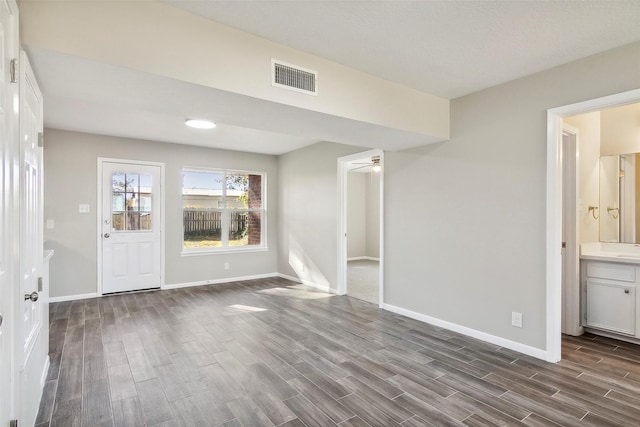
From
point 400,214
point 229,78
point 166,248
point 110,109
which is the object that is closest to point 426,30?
point 229,78

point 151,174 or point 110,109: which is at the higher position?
point 110,109

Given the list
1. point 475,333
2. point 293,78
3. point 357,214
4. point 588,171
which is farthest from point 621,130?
point 357,214

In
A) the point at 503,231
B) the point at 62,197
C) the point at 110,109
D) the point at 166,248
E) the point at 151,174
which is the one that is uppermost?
the point at 110,109

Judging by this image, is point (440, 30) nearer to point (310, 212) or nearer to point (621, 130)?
point (621, 130)

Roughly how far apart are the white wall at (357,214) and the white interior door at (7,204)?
8359mm

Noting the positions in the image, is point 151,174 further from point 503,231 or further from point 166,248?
point 503,231

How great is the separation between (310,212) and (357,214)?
409 centimetres

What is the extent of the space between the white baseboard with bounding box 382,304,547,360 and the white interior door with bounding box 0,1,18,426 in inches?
139

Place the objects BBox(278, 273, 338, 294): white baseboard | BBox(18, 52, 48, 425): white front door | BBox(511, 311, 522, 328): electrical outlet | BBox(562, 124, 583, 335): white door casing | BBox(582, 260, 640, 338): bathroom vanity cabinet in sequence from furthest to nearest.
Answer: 1. BBox(278, 273, 338, 294): white baseboard
2. BBox(562, 124, 583, 335): white door casing
3. BBox(582, 260, 640, 338): bathroom vanity cabinet
4. BBox(511, 311, 522, 328): electrical outlet
5. BBox(18, 52, 48, 425): white front door

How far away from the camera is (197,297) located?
5.04m

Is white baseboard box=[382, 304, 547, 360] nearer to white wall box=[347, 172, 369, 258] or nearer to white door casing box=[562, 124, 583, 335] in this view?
white door casing box=[562, 124, 583, 335]

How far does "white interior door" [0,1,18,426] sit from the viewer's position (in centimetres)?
133

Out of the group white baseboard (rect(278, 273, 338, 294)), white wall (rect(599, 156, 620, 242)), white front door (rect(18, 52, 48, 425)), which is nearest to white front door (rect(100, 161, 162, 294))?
white baseboard (rect(278, 273, 338, 294))

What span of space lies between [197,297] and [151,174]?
87.2 inches
